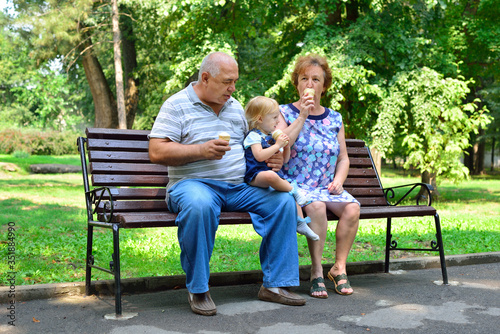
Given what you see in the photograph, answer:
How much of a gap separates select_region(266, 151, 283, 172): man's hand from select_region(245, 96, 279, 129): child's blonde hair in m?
0.26

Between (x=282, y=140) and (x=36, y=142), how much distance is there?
101ft

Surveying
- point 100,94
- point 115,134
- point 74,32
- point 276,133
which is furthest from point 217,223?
point 100,94

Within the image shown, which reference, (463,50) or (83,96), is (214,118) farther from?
(83,96)

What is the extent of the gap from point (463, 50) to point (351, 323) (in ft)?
38.8

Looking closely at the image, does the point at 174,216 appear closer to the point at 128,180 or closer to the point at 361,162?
the point at 128,180

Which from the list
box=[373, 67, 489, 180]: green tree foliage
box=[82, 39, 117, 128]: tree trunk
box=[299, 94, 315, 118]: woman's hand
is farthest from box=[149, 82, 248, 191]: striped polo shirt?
box=[82, 39, 117, 128]: tree trunk

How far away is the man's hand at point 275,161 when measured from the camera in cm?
373

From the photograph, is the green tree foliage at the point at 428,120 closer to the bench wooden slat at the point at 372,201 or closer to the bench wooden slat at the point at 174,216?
the bench wooden slat at the point at 372,201

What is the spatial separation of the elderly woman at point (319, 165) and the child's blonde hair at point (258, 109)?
21 centimetres

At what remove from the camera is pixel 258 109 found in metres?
3.76

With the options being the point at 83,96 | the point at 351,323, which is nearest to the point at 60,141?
the point at 83,96

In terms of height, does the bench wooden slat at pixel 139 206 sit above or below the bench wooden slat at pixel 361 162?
below

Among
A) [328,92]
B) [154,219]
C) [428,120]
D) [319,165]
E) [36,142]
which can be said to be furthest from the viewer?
[36,142]

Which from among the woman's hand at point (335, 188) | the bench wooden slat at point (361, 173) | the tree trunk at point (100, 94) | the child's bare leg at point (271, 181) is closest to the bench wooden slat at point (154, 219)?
the child's bare leg at point (271, 181)
